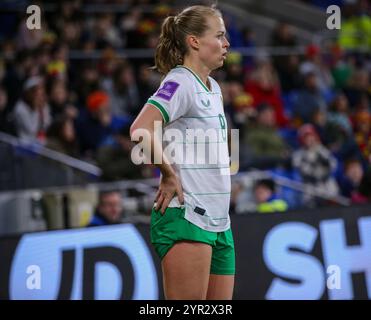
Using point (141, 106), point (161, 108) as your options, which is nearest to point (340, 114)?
point (141, 106)

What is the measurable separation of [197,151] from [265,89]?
26.0 ft

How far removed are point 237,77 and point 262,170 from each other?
2.66m

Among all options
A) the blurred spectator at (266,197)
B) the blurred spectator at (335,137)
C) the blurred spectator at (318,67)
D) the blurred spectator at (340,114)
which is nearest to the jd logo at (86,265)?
the blurred spectator at (266,197)

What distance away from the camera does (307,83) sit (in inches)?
479

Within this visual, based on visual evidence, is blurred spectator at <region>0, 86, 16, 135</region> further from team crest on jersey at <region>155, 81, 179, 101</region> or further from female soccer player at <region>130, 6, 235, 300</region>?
team crest on jersey at <region>155, 81, 179, 101</region>

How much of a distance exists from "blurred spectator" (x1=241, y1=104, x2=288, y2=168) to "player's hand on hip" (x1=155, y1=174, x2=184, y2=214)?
5.82 metres

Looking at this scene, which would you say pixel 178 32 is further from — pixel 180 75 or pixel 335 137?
pixel 335 137

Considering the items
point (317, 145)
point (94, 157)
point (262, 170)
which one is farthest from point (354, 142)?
point (94, 157)

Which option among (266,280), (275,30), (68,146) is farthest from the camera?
(275,30)

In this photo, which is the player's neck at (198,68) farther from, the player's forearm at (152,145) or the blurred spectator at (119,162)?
the blurred spectator at (119,162)

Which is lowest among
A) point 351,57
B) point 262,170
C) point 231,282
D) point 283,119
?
point 231,282

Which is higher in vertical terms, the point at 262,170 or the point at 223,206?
the point at 262,170

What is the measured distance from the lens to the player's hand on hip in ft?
13.6

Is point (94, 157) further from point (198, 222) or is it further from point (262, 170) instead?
point (198, 222)
